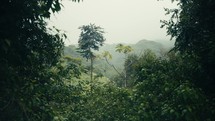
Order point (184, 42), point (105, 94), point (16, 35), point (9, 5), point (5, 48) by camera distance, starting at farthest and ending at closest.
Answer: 1. point (105, 94)
2. point (184, 42)
3. point (16, 35)
4. point (9, 5)
5. point (5, 48)

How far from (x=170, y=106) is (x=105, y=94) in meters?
11.5

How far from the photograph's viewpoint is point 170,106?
7.93 meters

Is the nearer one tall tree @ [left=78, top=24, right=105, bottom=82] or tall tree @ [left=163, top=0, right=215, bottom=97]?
tall tree @ [left=163, top=0, right=215, bottom=97]

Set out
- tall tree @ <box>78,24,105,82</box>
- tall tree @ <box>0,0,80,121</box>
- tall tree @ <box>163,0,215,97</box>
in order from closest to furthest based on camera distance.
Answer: tall tree @ <box>0,0,80,121</box>, tall tree @ <box>163,0,215,97</box>, tall tree @ <box>78,24,105,82</box>

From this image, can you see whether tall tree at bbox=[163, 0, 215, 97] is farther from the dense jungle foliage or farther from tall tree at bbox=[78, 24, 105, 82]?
tall tree at bbox=[78, 24, 105, 82]

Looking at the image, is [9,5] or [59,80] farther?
[59,80]

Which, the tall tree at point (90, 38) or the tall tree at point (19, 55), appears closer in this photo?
the tall tree at point (19, 55)

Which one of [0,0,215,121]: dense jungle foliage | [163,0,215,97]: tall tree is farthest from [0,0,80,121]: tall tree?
[163,0,215,97]: tall tree

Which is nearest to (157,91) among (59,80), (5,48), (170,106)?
(170,106)

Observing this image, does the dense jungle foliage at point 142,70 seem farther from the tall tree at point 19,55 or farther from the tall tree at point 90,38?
the tall tree at point 90,38

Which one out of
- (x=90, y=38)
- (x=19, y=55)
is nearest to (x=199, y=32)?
(x=19, y=55)

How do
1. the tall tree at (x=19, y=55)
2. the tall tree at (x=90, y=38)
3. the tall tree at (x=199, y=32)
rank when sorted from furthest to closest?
the tall tree at (x=90, y=38), the tall tree at (x=199, y=32), the tall tree at (x=19, y=55)

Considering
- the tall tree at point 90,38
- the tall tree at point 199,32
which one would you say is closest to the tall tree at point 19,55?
the tall tree at point 199,32

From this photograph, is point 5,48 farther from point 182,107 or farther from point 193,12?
point 193,12
